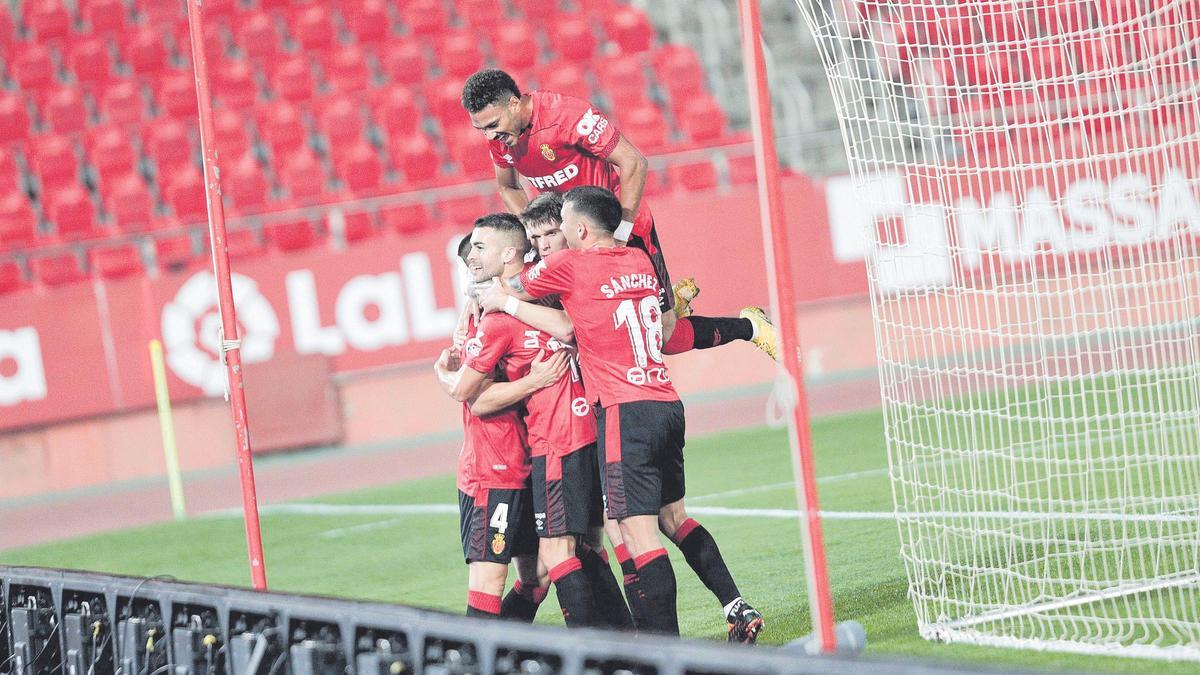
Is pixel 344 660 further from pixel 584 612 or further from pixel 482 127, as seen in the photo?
pixel 482 127

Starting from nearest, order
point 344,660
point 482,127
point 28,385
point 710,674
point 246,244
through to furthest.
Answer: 1. point 710,674
2. point 344,660
3. point 482,127
4. point 28,385
5. point 246,244

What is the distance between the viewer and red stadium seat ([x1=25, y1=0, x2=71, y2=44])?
17516 mm

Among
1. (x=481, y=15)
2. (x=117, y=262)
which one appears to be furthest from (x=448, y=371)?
(x=481, y=15)

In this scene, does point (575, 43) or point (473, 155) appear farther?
point (575, 43)

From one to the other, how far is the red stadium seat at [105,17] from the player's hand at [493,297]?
1411 centimetres

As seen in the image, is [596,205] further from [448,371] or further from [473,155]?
[473,155]

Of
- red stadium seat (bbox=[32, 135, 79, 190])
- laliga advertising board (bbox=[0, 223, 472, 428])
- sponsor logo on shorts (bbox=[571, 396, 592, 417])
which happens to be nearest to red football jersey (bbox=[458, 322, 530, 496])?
sponsor logo on shorts (bbox=[571, 396, 592, 417])

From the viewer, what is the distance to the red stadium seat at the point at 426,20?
17.8m

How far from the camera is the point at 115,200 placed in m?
15.0

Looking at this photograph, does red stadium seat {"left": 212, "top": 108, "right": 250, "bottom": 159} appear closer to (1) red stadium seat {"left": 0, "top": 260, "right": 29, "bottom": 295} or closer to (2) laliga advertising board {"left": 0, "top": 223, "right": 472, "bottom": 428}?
(2) laliga advertising board {"left": 0, "top": 223, "right": 472, "bottom": 428}

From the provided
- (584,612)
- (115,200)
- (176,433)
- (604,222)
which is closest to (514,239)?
(604,222)

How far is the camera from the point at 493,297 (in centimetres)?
507

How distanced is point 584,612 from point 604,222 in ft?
4.55

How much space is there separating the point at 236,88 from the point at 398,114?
215cm
